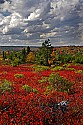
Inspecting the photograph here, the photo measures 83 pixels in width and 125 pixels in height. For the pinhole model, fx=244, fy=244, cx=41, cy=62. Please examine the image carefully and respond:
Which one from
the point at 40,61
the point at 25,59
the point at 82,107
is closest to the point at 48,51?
the point at 40,61

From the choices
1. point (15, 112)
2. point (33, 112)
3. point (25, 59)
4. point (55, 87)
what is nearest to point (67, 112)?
point (33, 112)

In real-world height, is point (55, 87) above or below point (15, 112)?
below

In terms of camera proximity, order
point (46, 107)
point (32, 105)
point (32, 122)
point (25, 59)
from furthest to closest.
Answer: point (25, 59), point (32, 105), point (46, 107), point (32, 122)

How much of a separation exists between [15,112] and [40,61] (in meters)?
71.9

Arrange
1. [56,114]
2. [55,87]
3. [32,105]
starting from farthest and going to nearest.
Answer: [55,87], [32,105], [56,114]

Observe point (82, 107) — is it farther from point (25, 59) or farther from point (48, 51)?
point (25, 59)

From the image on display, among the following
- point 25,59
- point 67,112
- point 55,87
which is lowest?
point 25,59

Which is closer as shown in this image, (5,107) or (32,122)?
(32,122)

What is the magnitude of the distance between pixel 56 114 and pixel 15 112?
1654 millimetres

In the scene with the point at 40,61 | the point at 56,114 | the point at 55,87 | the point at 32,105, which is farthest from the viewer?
the point at 40,61

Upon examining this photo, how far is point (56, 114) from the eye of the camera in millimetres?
9438

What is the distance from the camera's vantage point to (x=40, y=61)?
3214 inches

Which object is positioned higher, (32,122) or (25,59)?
(32,122)

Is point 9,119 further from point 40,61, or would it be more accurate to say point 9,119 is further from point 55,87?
point 40,61
